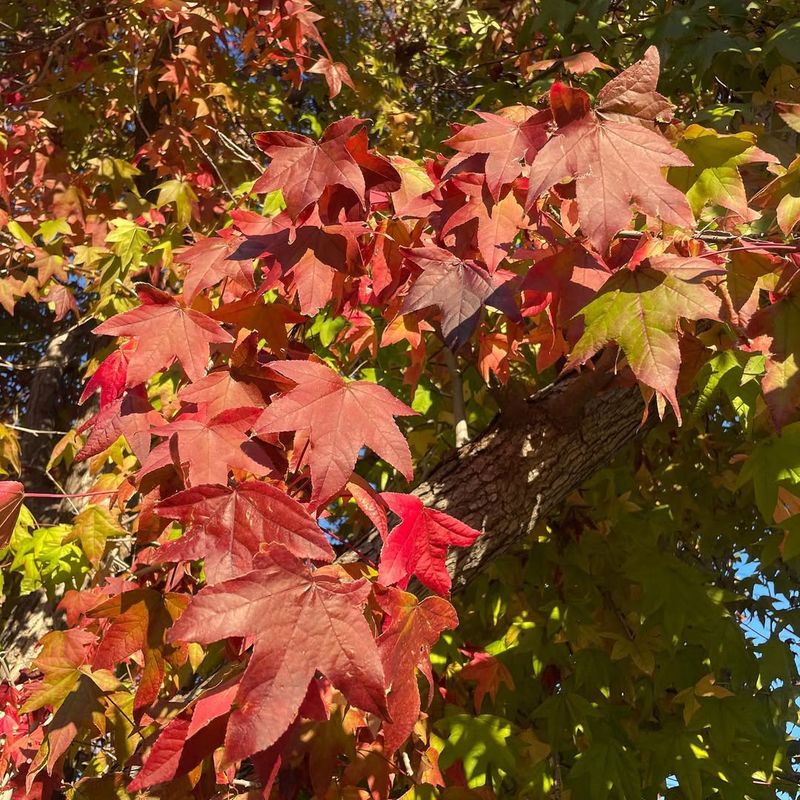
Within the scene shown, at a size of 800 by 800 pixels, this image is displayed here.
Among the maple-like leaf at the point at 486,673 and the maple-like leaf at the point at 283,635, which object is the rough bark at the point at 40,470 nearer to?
the maple-like leaf at the point at 486,673

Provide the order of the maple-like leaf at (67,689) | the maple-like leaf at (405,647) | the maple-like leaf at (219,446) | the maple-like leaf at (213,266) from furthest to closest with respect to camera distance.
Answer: the maple-like leaf at (213,266) → the maple-like leaf at (67,689) → the maple-like leaf at (219,446) → the maple-like leaf at (405,647)

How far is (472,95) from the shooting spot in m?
5.54

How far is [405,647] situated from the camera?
49.3 inches

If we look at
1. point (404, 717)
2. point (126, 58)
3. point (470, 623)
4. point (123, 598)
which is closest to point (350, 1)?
point (126, 58)

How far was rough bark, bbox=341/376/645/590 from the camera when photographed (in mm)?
2156

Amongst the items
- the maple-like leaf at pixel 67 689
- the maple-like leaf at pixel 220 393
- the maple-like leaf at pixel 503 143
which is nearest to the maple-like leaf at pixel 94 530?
the maple-like leaf at pixel 67 689

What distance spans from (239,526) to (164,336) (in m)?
0.54

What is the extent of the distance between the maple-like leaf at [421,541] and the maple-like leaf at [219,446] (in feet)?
0.87

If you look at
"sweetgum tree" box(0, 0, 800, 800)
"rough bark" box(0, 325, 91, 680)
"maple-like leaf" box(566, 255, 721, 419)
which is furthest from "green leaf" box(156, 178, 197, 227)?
"maple-like leaf" box(566, 255, 721, 419)

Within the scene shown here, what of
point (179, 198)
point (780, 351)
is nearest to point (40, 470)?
point (179, 198)

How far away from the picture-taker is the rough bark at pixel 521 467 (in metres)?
2.16

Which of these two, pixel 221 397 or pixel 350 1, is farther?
pixel 350 1

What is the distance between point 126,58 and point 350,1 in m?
1.65

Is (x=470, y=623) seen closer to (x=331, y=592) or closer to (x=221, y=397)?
(x=221, y=397)
